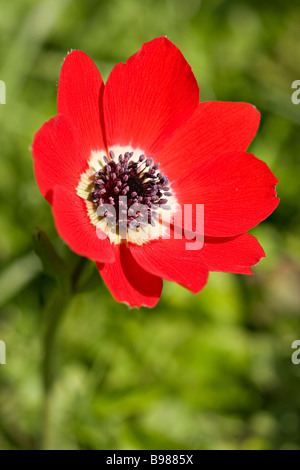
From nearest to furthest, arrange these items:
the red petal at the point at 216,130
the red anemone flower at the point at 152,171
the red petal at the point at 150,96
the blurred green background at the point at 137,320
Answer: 1. the red anemone flower at the point at 152,171
2. the red petal at the point at 150,96
3. the red petal at the point at 216,130
4. the blurred green background at the point at 137,320

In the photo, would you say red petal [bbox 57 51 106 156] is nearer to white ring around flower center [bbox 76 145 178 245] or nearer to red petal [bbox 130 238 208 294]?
white ring around flower center [bbox 76 145 178 245]

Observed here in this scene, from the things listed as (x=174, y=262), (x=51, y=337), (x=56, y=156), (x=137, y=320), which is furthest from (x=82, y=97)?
(x=137, y=320)

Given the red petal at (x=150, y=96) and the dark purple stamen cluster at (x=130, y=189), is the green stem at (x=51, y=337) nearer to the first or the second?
the dark purple stamen cluster at (x=130, y=189)

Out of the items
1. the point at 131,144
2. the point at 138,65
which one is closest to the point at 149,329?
the point at 131,144

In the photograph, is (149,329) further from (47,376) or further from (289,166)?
(289,166)

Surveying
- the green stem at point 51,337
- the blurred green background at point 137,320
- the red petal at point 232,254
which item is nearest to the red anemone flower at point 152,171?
the red petal at point 232,254

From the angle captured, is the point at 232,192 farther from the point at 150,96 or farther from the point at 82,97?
the point at 82,97
